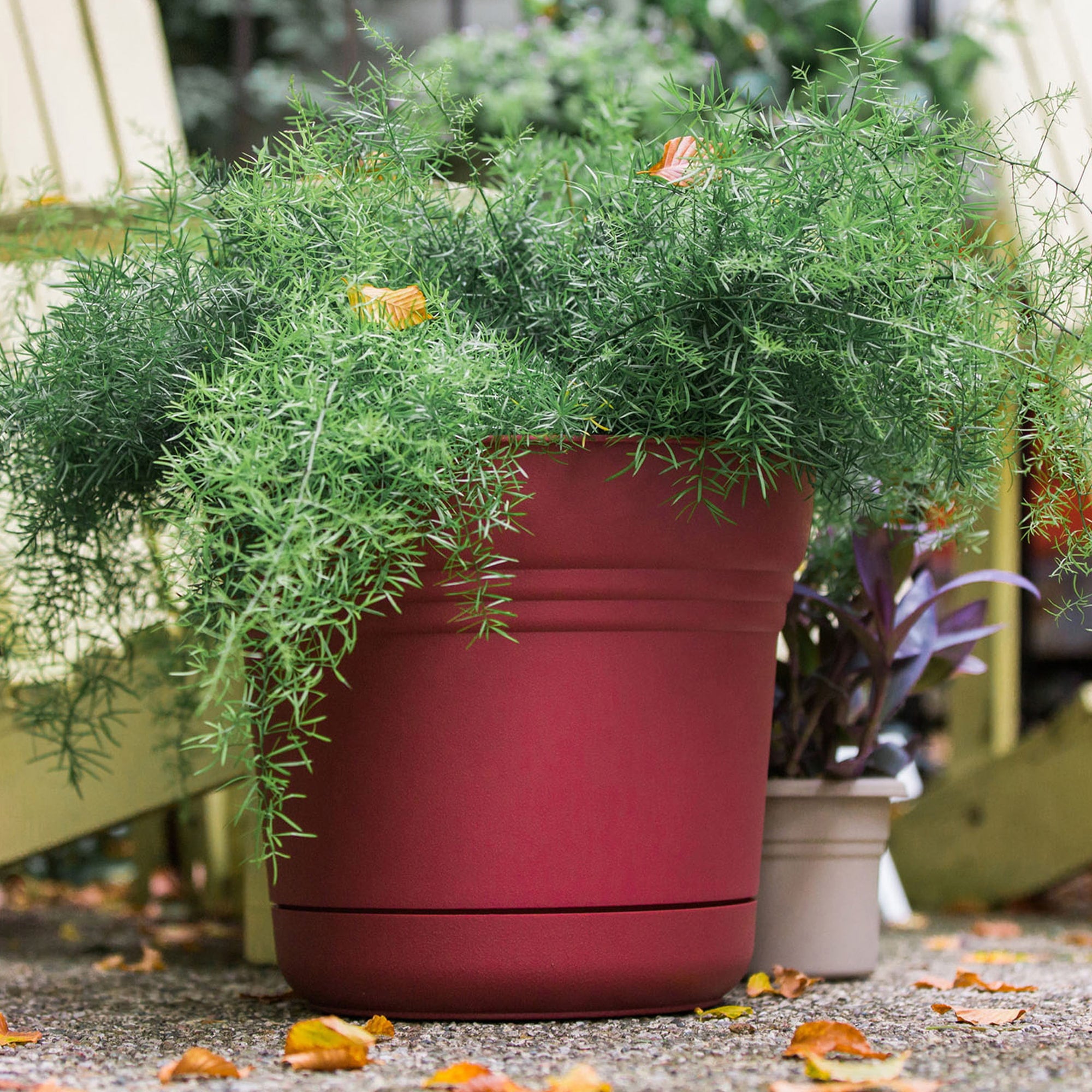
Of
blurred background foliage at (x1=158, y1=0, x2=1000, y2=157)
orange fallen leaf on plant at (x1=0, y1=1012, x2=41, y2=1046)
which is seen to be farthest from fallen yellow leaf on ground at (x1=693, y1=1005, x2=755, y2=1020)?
blurred background foliage at (x1=158, y1=0, x2=1000, y2=157)

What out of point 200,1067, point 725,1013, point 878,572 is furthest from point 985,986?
point 200,1067

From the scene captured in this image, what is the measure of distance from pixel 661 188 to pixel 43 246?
88cm

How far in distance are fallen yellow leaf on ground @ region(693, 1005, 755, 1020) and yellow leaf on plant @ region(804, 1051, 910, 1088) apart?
0.80 ft

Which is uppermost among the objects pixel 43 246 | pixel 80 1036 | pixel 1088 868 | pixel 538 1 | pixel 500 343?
pixel 538 1

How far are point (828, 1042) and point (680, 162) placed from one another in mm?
786

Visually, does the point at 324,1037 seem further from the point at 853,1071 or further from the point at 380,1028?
the point at 853,1071

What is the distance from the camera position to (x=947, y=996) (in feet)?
4.24

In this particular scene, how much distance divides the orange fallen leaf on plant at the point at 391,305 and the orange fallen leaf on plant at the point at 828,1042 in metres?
0.69

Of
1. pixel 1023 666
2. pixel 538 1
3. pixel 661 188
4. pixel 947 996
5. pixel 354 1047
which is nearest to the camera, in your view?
pixel 354 1047

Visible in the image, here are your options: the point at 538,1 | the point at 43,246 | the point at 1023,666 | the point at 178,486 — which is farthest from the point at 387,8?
the point at 178,486

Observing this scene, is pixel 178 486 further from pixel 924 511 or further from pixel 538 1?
pixel 538 1

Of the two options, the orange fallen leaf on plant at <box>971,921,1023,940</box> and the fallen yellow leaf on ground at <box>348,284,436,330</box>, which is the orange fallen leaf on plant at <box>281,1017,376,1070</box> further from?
the orange fallen leaf on plant at <box>971,921,1023,940</box>

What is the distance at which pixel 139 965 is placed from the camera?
5.32 feet

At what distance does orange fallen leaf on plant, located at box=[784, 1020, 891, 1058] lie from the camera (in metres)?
0.92
